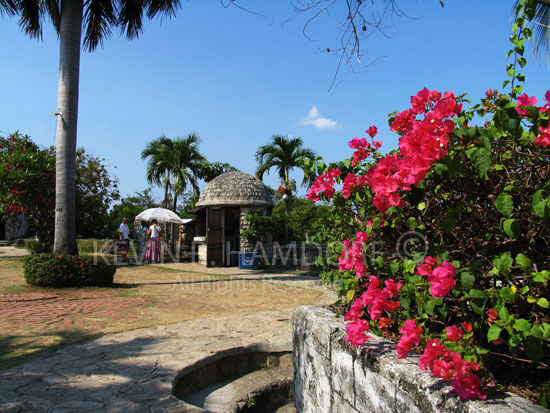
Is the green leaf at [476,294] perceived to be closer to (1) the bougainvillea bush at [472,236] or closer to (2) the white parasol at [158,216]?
(1) the bougainvillea bush at [472,236]

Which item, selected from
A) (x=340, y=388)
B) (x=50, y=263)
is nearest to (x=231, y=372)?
(x=340, y=388)

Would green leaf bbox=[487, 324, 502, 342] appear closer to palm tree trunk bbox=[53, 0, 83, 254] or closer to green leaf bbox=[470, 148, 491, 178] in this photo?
green leaf bbox=[470, 148, 491, 178]

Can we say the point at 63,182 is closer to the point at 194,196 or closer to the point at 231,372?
the point at 231,372

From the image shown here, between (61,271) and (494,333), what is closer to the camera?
(494,333)

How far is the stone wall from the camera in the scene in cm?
174

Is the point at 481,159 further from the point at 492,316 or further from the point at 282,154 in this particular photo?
the point at 282,154

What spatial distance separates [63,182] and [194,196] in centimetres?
1608

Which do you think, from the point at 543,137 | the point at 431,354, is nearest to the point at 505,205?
the point at 543,137

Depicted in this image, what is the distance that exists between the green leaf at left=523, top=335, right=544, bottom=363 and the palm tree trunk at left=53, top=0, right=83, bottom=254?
940cm

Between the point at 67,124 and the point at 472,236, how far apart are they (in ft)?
30.2

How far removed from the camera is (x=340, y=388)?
105 inches

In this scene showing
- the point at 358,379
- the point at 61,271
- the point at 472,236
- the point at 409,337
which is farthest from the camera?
the point at 61,271

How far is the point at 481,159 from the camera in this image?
1544 millimetres

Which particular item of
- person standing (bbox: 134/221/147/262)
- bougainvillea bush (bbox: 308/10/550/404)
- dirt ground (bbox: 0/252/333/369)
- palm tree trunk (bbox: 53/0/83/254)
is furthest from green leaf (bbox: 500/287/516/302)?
person standing (bbox: 134/221/147/262)
